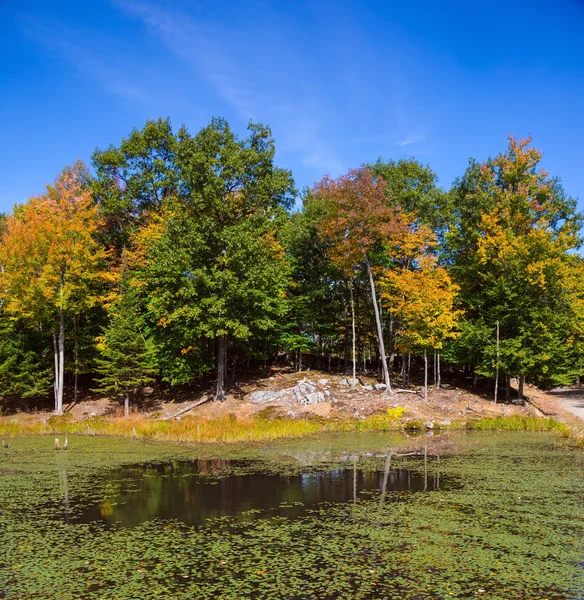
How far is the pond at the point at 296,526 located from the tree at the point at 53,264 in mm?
14235

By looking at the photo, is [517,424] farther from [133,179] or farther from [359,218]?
[133,179]

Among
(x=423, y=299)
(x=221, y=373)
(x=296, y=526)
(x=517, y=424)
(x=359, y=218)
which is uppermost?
(x=359, y=218)

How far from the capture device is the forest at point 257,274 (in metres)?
30.0

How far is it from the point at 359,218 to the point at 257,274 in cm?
672

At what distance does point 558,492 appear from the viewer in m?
12.1

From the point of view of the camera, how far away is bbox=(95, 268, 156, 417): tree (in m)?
29.7

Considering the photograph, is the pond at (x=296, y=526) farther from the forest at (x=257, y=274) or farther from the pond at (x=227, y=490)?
the forest at (x=257, y=274)

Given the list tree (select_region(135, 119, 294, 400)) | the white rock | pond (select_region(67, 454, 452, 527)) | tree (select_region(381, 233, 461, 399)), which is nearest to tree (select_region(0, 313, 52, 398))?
tree (select_region(135, 119, 294, 400))

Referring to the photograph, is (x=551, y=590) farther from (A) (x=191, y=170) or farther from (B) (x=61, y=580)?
(A) (x=191, y=170)

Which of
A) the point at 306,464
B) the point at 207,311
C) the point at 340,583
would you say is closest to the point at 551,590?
the point at 340,583

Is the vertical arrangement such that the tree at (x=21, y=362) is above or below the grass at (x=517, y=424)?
above

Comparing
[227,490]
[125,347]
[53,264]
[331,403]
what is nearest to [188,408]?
[125,347]

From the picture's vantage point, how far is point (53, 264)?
98.4ft

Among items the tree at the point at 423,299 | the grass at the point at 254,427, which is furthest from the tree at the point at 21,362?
the tree at the point at 423,299
